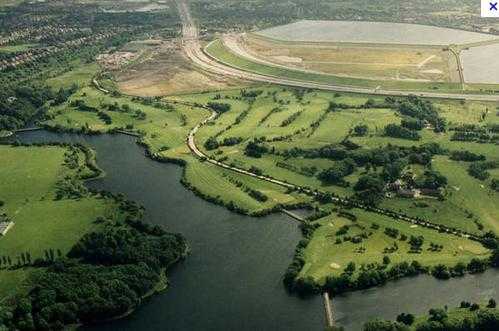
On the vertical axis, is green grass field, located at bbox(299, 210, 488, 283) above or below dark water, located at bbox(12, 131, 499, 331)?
above

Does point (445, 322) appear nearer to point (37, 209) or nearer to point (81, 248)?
point (81, 248)

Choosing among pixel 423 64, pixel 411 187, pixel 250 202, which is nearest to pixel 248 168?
Answer: pixel 250 202

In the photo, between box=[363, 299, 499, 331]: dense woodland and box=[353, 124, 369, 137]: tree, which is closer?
box=[363, 299, 499, 331]: dense woodland

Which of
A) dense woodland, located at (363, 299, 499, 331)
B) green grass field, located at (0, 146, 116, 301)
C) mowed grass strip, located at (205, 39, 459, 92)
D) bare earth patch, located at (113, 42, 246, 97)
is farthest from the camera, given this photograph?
bare earth patch, located at (113, 42, 246, 97)

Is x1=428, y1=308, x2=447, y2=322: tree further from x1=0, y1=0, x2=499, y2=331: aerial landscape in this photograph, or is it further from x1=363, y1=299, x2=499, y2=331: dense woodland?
x1=0, y1=0, x2=499, y2=331: aerial landscape

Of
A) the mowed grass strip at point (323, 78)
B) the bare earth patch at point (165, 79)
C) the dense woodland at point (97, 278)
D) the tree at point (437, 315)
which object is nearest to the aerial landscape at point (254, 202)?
the tree at point (437, 315)

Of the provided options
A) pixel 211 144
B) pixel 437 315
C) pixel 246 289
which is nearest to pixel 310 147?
pixel 211 144

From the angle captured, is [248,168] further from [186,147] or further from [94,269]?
[94,269]

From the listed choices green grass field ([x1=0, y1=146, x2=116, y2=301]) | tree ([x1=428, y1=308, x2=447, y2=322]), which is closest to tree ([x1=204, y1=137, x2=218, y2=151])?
green grass field ([x1=0, y1=146, x2=116, y2=301])
